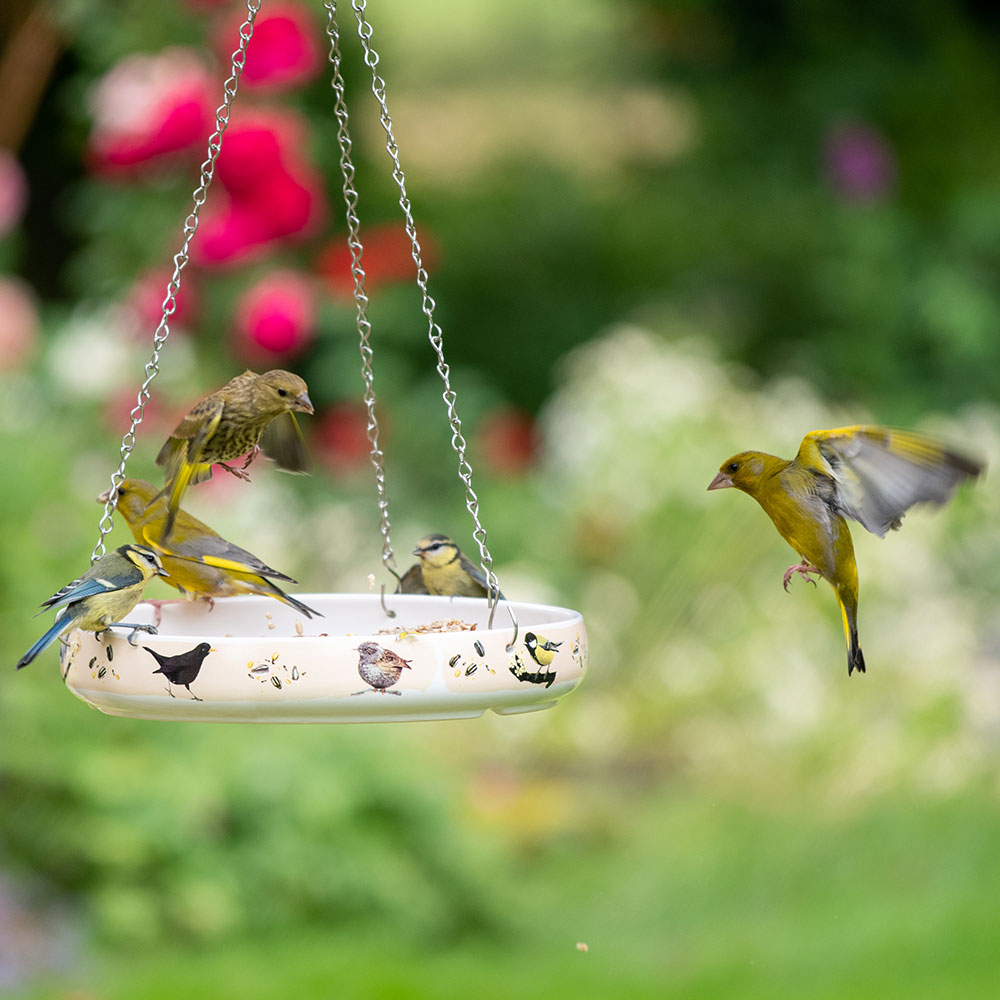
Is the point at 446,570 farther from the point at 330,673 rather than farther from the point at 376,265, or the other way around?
the point at 376,265

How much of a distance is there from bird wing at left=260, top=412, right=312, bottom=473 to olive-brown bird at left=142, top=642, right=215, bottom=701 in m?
0.66

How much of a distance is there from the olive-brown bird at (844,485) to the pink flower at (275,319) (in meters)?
3.30

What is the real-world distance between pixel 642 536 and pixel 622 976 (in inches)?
87.8

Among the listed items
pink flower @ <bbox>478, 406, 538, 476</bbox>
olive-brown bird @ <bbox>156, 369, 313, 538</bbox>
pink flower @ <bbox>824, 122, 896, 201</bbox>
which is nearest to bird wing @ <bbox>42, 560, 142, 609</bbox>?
olive-brown bird @ <bbox>156, 369, 313, 538</bbox>

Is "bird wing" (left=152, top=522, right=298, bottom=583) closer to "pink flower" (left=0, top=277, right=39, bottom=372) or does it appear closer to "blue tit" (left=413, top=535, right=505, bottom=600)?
"blue tit" (left=413, top=535, right=505, bottom=600)

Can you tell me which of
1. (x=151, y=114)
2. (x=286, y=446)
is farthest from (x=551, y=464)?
(x=286, y=446)

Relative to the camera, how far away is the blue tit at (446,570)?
274cm

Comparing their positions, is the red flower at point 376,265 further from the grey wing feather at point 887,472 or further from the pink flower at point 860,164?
the grey wing feather at point 887,472

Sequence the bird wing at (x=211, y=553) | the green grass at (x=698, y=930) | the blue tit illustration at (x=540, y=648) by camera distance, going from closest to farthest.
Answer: the blue tit illustration at (x=540, y=648), the bird wing at (x=211, y=553), the green grass at (x=698, y=930)

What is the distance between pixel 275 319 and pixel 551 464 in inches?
75.1

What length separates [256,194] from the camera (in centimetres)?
548

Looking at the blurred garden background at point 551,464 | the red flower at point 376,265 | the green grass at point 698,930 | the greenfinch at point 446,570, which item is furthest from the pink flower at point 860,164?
the greenfinch at point 446,570

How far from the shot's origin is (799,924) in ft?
14.8

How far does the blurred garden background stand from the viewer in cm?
429
